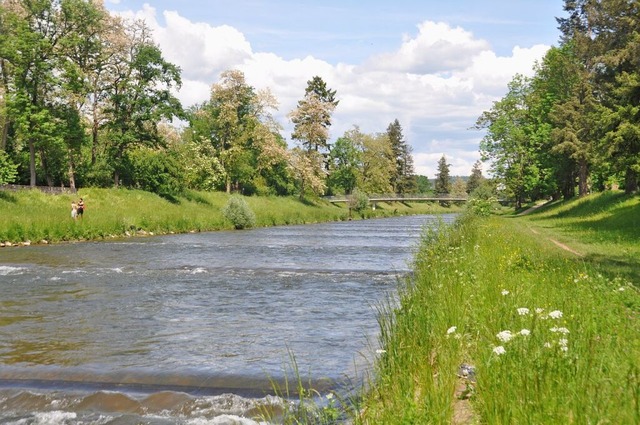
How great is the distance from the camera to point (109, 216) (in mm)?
40156

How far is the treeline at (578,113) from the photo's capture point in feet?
92.9

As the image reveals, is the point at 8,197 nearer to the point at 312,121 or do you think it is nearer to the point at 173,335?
the point at 173,335

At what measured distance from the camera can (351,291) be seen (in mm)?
17562

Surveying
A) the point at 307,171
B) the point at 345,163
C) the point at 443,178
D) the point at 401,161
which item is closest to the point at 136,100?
the point at 307,171

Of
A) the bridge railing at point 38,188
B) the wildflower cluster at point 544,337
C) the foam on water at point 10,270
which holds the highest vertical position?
the bridge railing at point 38,188

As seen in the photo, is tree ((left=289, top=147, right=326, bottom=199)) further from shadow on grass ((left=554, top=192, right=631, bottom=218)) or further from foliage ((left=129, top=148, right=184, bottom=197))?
shadow on grass ((left=554, top=192, right=631, bottom=218))

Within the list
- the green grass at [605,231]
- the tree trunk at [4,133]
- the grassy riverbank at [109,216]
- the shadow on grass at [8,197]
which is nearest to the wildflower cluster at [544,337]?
the green grass at [605,231]

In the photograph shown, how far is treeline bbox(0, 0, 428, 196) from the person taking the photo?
46.2m

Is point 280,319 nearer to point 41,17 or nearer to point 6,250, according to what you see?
point 6,250

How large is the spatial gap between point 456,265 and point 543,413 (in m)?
8.95

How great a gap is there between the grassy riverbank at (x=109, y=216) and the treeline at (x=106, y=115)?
309 cm

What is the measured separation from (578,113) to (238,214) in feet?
103

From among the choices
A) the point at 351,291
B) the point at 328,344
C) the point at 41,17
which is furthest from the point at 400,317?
the point at 41,17

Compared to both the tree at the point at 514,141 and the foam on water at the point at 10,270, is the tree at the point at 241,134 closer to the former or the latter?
the tree at the point at 514,141
